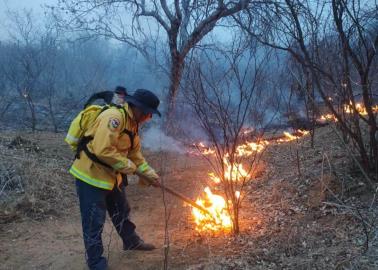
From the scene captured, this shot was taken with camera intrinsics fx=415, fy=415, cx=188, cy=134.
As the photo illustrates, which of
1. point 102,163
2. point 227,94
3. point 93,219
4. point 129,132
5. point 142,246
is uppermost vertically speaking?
point 227,94

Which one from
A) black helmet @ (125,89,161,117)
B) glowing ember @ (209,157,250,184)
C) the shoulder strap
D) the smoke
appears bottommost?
glowing ember @ (209,157,250,184)

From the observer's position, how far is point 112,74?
4556cm

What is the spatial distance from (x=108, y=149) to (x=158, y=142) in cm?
789

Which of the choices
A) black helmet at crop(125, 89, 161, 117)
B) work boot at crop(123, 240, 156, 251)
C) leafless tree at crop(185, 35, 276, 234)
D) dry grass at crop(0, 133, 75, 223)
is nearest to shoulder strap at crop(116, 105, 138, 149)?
black helmet at crop(125, 89, 161, 117)

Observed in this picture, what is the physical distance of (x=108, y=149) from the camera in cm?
388

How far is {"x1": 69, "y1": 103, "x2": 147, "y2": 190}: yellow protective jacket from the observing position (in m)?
3.87

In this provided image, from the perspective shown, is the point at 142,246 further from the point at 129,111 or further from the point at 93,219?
the point at 129,111

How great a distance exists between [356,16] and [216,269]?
10.5 ft

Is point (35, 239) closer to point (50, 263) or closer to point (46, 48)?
point (50, 263)

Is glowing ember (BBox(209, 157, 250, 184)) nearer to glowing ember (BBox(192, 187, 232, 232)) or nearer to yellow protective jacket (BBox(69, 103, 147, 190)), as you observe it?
glowing ember (BBox(192, 187, 232, 232))

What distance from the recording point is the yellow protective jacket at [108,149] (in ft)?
12.7

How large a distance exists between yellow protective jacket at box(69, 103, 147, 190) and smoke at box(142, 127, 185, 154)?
510cm

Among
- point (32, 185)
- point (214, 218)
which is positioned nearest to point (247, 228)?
point (214, 218)

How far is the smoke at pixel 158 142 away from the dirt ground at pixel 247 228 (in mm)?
3048
